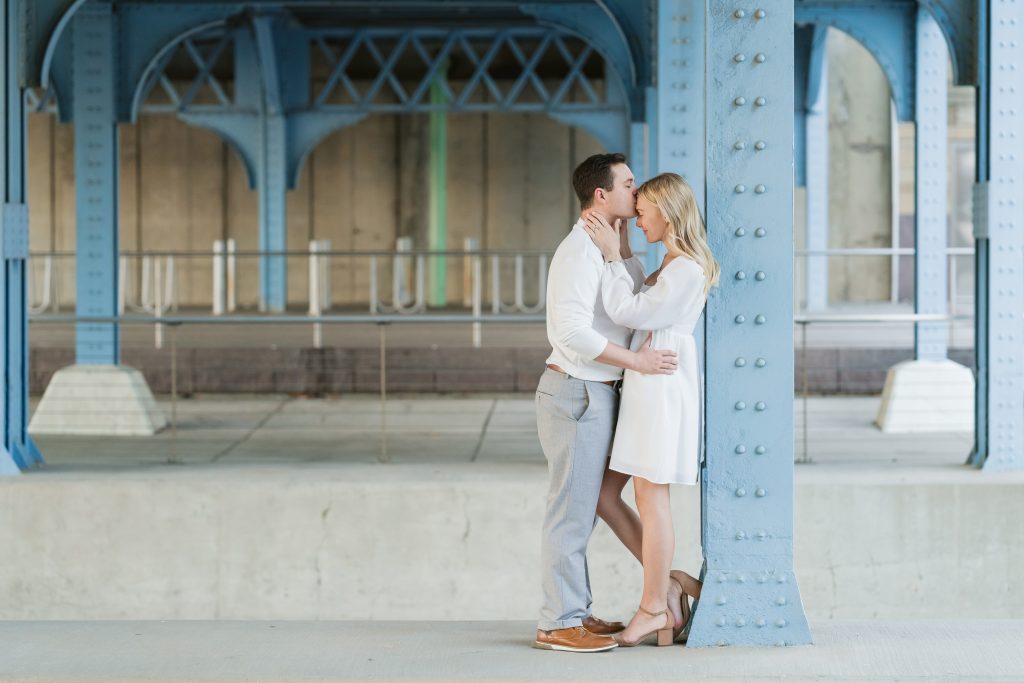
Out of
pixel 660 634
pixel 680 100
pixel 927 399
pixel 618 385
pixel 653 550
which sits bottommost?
pixel 660 634

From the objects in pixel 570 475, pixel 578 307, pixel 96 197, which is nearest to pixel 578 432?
pixel 570 475

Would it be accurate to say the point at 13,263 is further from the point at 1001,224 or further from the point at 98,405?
the point at 1001,224

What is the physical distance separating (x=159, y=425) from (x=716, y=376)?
7.45 meters

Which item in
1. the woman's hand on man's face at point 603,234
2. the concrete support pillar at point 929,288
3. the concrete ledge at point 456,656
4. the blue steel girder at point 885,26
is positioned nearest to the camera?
the concrete ledge at point 456,656

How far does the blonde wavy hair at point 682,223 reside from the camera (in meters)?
4.96

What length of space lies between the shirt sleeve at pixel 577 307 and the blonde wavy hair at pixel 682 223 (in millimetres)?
295

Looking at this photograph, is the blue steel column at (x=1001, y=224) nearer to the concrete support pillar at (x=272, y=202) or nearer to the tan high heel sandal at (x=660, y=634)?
the tan high heel sandal at (x=660, y=634)

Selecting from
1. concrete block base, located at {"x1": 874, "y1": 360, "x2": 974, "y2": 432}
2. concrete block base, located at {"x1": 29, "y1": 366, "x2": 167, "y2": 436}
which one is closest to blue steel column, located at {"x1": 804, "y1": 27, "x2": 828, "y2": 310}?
concrete block base, located at {"x1": 874, "y1": 360, "x2": 974, "y2": 432}

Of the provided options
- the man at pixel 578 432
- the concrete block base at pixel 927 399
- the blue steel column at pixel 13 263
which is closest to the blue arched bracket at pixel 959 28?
the concrete block base at pixel 927 399

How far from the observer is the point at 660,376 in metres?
4.98

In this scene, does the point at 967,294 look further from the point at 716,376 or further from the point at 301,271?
the point at 716,376

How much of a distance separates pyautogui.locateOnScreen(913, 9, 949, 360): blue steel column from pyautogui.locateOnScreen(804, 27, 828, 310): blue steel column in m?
4.11

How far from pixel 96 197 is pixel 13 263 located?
10.2 ft

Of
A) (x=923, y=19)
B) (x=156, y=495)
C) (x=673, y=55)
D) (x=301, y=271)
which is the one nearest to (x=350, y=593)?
(x=156, y=495)
